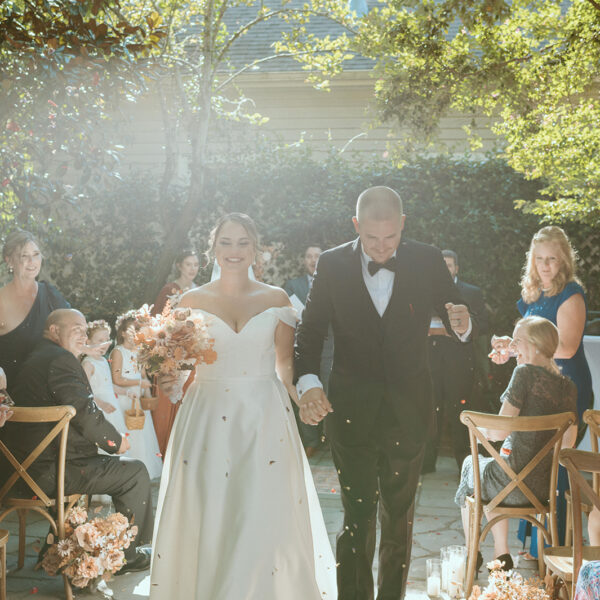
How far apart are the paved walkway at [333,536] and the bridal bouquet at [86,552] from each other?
207 mm

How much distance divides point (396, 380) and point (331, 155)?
6039mm

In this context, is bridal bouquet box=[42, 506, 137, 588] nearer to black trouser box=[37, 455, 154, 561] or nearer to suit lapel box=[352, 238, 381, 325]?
black trouser box=[37, 455, 154, 561]

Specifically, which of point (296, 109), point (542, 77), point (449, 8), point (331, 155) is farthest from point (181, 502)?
point (296, 109)

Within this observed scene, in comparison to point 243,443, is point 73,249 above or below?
above

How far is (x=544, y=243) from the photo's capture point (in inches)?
184

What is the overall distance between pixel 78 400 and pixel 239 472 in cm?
121

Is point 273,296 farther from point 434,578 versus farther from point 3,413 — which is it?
point 434,578

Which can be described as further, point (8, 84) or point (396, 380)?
point (8, 84)

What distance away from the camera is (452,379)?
22.1 feet

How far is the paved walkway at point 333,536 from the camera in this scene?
4125mm

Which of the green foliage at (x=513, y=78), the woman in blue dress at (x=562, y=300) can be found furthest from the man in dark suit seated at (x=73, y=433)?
the green foliage at (x=513, y=78)

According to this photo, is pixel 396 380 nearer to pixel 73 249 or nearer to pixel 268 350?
pixel 268 350

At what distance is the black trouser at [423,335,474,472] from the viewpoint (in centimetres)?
652

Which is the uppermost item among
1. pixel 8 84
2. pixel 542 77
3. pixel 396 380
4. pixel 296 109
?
pixel 296 109
